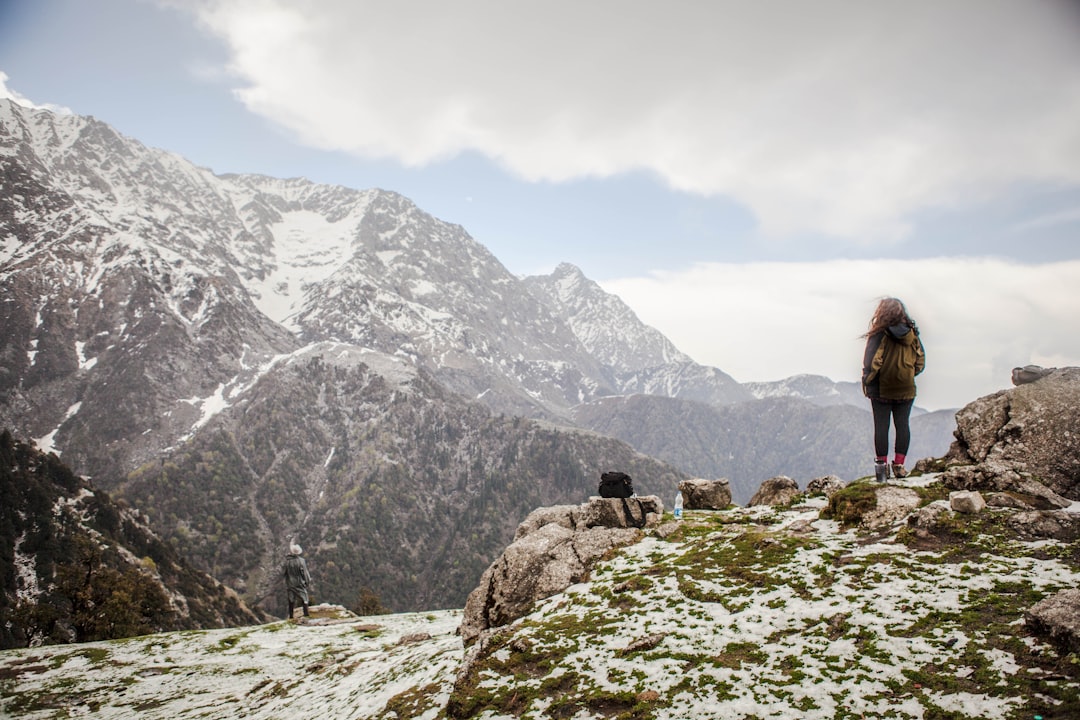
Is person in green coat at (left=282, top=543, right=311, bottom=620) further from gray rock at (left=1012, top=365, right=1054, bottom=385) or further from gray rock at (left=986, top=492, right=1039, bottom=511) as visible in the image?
gray rock at (left=1012, top=365, right=1054, bottom=385)

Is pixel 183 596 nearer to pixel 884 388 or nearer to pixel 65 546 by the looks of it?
pixel 65 546

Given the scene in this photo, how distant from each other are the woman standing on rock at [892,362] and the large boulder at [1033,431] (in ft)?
16.1

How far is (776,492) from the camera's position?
103 feet

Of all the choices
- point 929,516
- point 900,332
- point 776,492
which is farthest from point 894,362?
point 776,492

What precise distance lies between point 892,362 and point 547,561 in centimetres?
1610

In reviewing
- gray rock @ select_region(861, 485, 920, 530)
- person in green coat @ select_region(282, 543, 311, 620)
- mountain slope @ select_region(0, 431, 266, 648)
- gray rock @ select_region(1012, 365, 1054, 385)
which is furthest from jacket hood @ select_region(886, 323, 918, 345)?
mountain slope @ select_region(0, 431, 266, 648)

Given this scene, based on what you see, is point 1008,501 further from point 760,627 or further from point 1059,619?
point 760,627

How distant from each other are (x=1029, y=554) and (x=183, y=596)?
647 feet

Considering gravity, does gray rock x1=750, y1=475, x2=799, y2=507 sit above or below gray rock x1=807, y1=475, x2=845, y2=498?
below

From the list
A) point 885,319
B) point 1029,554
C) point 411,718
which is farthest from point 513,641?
point 885,319

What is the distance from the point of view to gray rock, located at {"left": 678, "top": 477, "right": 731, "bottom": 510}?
109ft

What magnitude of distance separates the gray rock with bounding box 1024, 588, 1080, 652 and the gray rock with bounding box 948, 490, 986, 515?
5974mm

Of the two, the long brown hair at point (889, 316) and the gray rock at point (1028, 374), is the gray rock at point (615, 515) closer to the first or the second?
the long brown hair at point (889, 316)

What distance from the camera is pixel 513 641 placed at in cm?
1839
